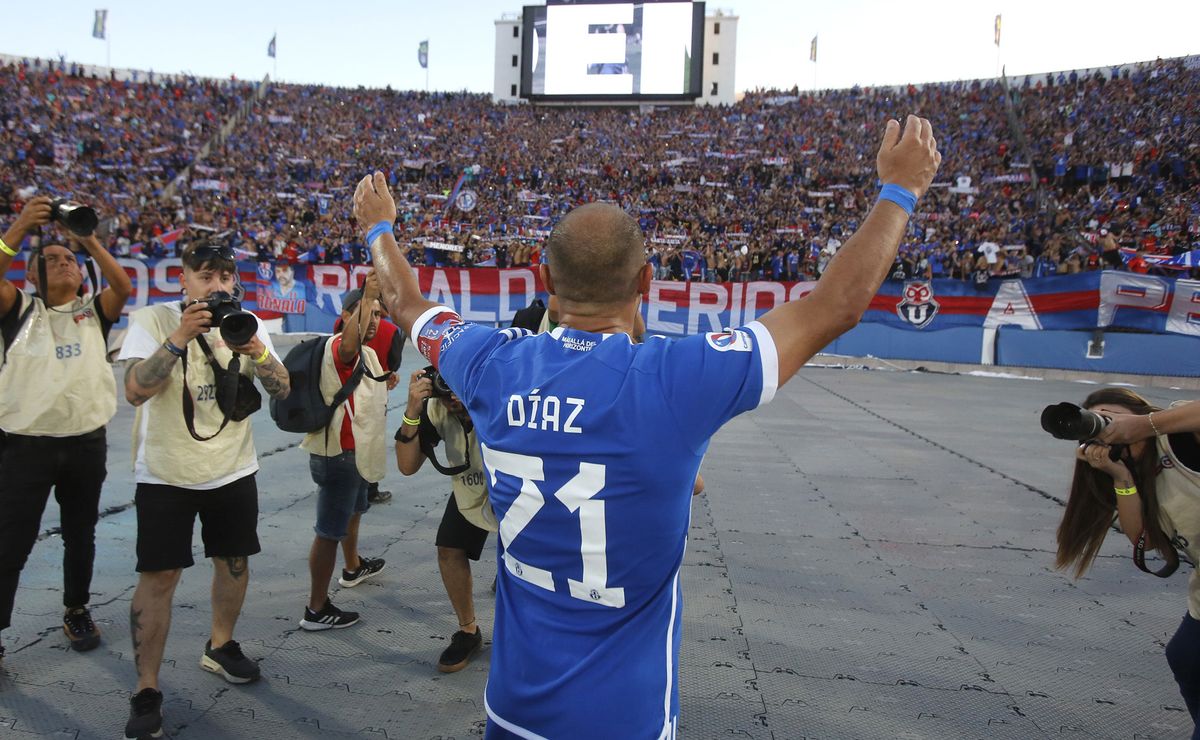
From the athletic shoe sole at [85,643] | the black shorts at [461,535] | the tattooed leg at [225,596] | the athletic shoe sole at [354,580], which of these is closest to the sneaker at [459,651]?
the black shorts at [461,535]

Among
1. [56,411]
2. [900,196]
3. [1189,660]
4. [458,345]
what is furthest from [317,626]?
[1189,660]

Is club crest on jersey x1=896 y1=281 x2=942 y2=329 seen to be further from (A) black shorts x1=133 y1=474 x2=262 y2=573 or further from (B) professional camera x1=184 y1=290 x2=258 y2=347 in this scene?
(B) professional camera x1=184 y1=290 x2=258 y2=347

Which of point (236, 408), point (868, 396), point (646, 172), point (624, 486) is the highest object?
point (646, 172)

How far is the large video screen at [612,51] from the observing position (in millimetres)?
39469

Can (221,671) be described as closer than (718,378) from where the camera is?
No

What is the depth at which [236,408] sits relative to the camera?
3.21 metres

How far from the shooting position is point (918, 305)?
1545cm

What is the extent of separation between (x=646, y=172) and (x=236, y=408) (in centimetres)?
3023

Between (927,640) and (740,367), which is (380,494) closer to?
(927,640)

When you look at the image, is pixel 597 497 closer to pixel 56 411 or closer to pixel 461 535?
pixel 461 535

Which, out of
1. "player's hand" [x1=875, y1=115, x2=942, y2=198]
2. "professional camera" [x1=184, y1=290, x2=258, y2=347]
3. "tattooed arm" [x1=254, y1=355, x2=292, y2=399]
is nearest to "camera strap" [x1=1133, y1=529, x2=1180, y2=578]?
"player's hand" [x1=875, y1=115, x2=942, y2=198]

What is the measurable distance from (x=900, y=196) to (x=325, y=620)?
3.44 meters

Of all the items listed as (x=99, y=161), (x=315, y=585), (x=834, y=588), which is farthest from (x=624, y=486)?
(x=99, y=161)

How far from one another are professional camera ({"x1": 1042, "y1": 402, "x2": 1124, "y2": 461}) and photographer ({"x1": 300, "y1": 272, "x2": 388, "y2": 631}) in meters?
2.93
